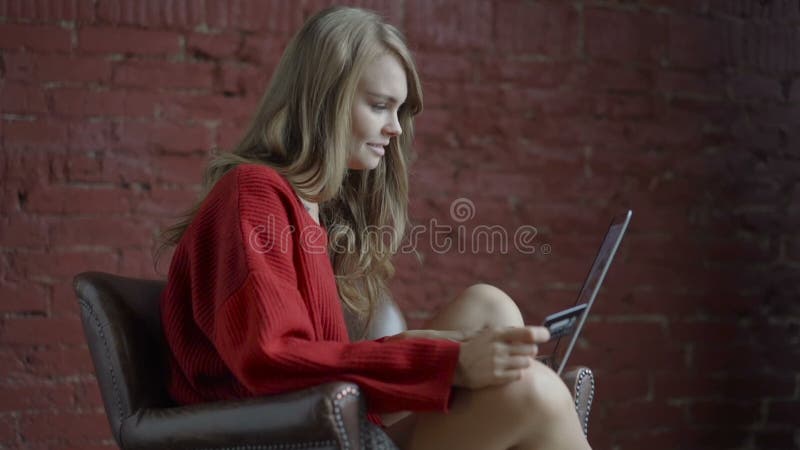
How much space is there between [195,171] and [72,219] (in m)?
0.30

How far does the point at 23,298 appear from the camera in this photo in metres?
2.21

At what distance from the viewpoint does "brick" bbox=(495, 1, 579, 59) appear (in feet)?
8.36

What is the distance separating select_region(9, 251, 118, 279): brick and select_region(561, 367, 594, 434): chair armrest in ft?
3.56

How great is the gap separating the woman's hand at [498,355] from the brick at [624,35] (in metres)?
1.50

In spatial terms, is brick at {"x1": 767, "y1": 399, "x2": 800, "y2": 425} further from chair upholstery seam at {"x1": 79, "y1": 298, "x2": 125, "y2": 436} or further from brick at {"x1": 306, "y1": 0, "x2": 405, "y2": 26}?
chair upholstery seam at {"x1": 79, "y1": 298, "x2": 125, "y2": 436}

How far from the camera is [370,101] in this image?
167cm

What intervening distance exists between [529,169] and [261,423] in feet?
4.67

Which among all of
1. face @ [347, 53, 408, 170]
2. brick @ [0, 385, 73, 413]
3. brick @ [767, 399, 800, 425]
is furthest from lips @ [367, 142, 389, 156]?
brick @ [767, 399, 800, 425]

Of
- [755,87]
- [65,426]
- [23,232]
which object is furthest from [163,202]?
[755,87]

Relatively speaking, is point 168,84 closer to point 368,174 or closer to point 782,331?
point 368,174

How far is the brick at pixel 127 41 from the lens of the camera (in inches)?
87.8

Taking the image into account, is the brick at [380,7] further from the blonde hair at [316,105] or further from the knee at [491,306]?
the knee at [491,306]

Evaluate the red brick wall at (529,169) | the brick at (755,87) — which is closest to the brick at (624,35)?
Answer: the red brick wall at (529,169)

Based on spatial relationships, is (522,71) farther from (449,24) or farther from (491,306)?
(491,306)
